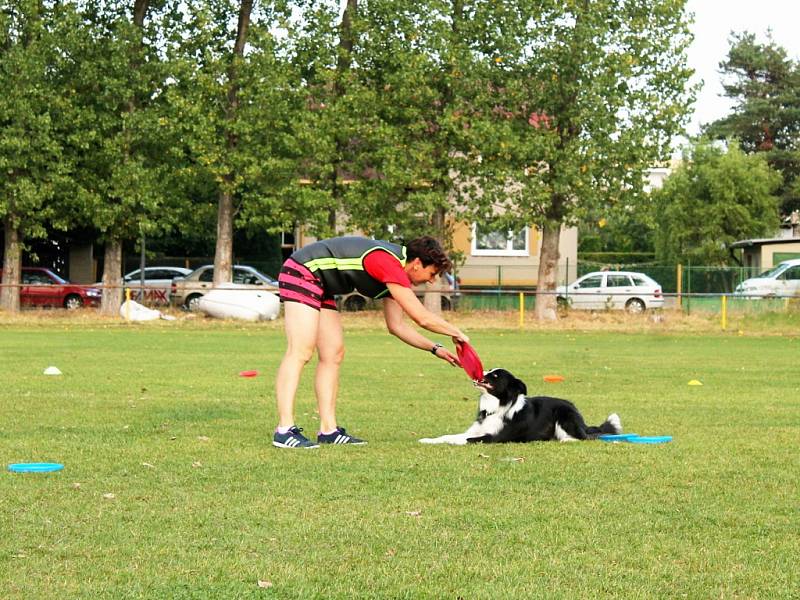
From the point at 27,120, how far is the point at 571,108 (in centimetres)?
1582

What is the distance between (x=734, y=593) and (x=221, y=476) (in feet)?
12.7

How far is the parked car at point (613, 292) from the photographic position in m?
39.7

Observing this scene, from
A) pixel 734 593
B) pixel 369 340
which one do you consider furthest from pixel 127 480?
pixel 369 340

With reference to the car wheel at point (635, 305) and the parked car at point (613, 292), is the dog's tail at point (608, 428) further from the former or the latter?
the car wheel at point (635, 305)

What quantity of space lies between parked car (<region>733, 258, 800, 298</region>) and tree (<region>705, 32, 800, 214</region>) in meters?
29.9

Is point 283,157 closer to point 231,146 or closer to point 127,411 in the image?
point 231,146

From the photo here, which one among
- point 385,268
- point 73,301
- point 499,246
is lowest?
point 73,301

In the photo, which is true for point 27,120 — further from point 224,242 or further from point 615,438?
point 615,438

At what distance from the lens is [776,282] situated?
4297 centimetres

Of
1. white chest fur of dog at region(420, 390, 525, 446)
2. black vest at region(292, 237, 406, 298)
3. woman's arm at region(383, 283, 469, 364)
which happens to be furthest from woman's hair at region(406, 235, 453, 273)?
white chest fur of dog at region(420, 390, 525, 446)

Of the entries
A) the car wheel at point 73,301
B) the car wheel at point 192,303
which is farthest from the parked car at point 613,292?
the car wheel at point 73,301

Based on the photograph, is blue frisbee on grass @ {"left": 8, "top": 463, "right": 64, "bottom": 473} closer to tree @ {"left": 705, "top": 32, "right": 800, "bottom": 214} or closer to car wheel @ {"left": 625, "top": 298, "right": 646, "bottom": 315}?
car wheel @ {"left": 625, "top": 298, "right": 646, "bottom": 315}

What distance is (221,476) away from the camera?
8070 millimetres

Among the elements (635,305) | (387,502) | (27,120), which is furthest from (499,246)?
(387,502)
